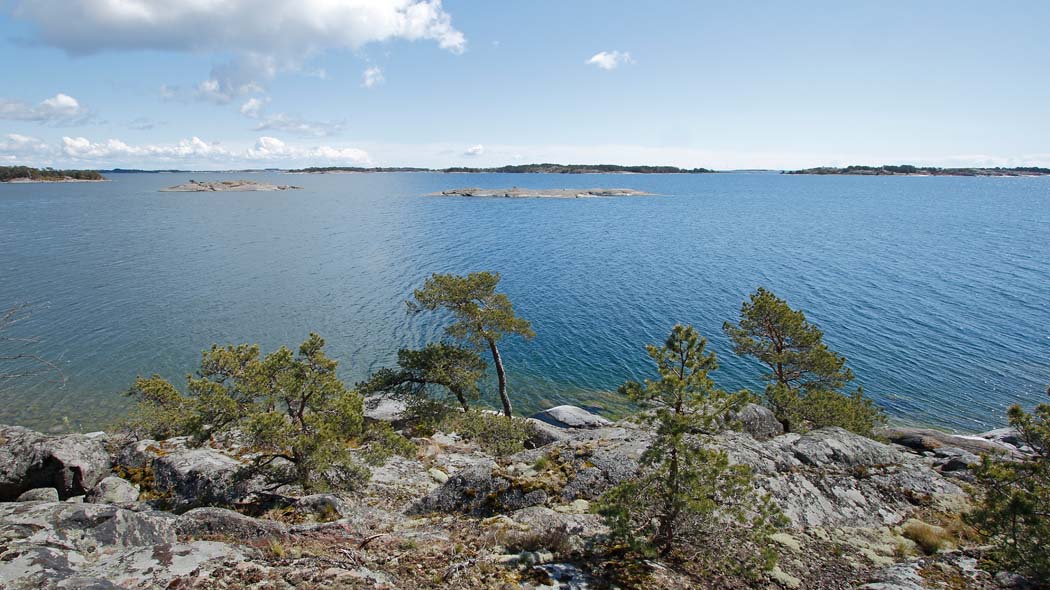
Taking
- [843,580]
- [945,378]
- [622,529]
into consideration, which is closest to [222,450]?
[622,529]

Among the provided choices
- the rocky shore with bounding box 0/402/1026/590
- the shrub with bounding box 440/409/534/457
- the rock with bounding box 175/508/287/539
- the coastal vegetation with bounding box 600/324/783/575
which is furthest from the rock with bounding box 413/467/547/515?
the shrub with bounding box 440/409/534/457

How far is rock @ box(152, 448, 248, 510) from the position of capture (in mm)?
16172

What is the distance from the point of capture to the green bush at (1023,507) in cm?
1011

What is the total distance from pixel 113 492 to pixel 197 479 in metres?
2.95

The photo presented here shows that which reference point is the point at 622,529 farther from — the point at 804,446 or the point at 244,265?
the point at 244,265

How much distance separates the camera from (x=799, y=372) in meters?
28.3

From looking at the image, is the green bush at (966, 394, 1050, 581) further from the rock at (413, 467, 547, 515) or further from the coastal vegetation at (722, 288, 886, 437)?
the coastal vegetation at (722, 288, 886, 437)

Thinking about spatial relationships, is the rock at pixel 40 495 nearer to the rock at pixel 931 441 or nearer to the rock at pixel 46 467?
the rock at pixel 46 467

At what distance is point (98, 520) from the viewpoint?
11.2m

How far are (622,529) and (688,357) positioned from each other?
4532mm

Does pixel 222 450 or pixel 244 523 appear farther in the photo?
pixel 222 450

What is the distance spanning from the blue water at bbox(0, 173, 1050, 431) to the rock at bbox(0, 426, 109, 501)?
18.1 m

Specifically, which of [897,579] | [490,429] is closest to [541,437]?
[490,429]

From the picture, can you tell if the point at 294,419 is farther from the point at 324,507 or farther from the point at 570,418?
the point at 570,418
